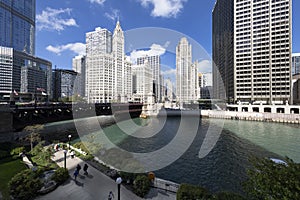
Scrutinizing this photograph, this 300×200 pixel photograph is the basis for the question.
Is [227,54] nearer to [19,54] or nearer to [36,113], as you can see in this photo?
[36,113]

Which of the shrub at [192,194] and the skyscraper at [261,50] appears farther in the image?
the skyscraper at [261,50]

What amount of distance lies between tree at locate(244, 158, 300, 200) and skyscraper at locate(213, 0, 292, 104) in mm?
99340

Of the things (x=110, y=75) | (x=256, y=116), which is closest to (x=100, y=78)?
(x=110, y=75)

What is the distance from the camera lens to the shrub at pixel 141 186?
12.2 meters

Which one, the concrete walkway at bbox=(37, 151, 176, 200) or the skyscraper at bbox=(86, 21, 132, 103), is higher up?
the skyscraper at bbox=(86, 21, 132, 103)

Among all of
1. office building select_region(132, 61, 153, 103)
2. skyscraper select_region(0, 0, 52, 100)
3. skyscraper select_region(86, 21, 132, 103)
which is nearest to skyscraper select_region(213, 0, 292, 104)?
office building select_region(132, 61, 153, 103)

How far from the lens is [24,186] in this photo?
1134 cm

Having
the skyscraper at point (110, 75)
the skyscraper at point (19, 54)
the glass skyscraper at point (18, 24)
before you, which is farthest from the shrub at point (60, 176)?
the glass skyscraper at point (18, 24)

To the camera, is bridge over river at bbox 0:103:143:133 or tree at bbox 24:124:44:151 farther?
bridge over river at bbox 0:103:143:133

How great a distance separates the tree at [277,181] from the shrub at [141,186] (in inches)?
304

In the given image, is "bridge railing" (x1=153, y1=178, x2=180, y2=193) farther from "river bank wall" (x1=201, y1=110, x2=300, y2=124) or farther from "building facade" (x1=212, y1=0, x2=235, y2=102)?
"building facade" (x1=212, y1=0, x2=235, y2=102)

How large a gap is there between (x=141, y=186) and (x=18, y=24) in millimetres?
184932

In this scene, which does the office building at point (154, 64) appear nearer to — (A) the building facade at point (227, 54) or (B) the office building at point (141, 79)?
(B) the office building at point (141, 79)

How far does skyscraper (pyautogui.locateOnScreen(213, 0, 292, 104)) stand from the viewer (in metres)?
85.2
